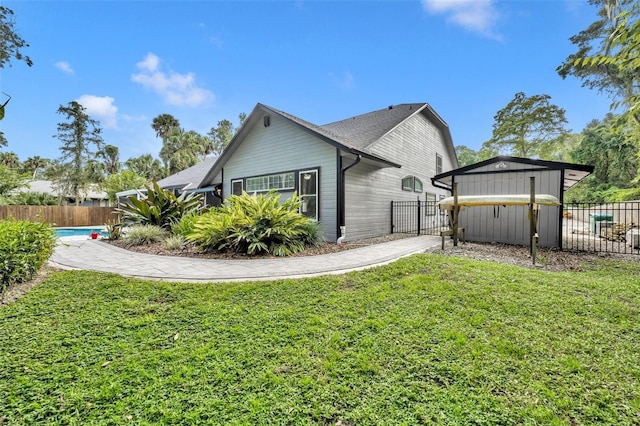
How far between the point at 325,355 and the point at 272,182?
8361 mm

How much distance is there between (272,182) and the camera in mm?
10039

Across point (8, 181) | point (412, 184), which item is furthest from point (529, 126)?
point (8, 181)

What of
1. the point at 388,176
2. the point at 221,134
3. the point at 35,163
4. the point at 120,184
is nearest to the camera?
the point at 388,176

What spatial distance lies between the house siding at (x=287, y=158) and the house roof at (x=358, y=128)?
1.03 ft

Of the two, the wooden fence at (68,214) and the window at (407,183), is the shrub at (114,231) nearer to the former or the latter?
the wooden fence at (68,214)

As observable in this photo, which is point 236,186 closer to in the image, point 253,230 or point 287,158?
point 287,158

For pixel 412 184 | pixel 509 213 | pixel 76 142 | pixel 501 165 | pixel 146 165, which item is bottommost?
pixel 509 213

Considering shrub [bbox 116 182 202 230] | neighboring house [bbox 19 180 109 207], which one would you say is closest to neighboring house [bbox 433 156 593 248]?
shrub [bbox 116 182 202 230]

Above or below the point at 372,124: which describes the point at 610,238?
below

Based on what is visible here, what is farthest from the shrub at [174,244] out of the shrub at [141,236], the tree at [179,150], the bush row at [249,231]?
the tree at [179,150]

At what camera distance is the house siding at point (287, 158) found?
820 cm

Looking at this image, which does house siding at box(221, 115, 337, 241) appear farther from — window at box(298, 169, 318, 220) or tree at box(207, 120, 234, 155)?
tree at box(207, 120, 234, 155)

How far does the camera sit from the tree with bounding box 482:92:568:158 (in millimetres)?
21156

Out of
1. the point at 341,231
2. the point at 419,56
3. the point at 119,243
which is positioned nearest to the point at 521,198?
the point at 341,231
